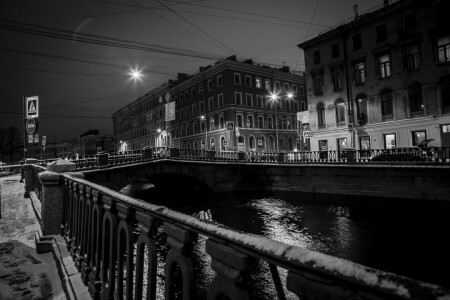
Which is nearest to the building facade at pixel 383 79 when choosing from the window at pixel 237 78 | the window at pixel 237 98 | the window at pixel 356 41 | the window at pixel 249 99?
the window at pixel 356 41

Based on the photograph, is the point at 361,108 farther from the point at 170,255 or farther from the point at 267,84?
the point at 170,255

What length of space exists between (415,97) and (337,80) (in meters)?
7.69

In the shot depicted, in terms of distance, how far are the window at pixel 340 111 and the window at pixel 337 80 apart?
1372 millimetres

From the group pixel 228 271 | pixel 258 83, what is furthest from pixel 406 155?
pixel 258 83

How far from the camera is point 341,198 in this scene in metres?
19.2

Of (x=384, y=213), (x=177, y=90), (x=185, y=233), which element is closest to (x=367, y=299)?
(x=185, y=233)

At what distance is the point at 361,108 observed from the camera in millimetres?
27078

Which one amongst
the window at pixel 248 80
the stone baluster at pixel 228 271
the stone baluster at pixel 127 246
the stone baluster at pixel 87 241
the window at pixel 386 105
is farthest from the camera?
the window at pixel 248 80

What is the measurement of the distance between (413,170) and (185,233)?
19480 mm

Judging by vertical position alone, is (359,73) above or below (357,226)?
above

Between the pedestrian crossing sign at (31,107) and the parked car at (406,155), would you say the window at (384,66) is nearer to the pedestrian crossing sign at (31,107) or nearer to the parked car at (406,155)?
the parked car at (406,155)

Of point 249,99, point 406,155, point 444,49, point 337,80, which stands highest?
point 249,99

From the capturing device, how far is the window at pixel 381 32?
83.3 feet

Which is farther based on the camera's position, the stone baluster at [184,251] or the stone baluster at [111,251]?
the stone baluster at [111,251]
